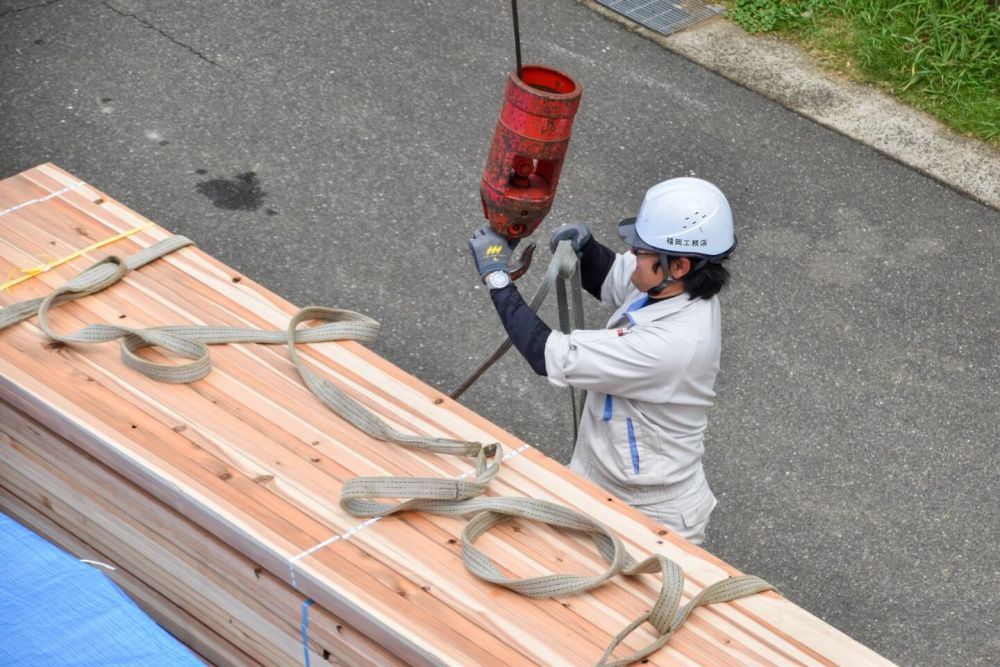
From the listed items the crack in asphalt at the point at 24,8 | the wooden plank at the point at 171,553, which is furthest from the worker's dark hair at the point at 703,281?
the crack in asphalt at the point at 24,8

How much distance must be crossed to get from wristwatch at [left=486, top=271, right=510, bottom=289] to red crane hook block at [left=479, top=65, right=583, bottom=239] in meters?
0.18

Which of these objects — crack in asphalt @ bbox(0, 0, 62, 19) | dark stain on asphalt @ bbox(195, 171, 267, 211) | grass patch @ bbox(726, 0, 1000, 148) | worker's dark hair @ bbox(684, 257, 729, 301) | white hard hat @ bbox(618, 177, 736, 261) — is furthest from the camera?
grass patch @ bbox(726, 0, 1000, 148)

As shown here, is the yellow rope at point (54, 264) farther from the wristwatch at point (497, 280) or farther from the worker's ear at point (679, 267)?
the worker's ear at point (679, 267)

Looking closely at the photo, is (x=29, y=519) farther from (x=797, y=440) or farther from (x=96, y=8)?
(x=96, y=8)

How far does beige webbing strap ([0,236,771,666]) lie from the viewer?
3.27 metres

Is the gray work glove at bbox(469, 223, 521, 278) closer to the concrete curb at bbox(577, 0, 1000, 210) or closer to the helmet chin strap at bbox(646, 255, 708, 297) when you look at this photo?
the helmet chin strap at bbox(646, 255, 708, 297)

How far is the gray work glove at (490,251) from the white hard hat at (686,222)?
1.59 feet

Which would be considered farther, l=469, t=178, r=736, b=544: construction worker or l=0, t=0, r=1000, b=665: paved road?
l=0, t=0, r=1000, b=665: paved road

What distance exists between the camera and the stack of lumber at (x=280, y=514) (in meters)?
3.23

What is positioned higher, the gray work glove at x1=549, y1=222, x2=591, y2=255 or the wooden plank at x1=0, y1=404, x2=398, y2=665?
the gray work glove at x1=549, y1=222, x2=591, y2=255

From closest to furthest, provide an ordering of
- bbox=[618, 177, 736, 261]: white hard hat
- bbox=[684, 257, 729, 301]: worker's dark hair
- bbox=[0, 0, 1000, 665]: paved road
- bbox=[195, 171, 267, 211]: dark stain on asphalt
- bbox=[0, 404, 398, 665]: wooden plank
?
bbox=[0, 404, 398, 665]: wooden plank → bbox=[618, 177, 736, 261]: white hard hat → bbox=[684, 257, 729, 301]: worker's dark hair → bbox=[0, 0, 1000, 665]: paved road → bbox=[195, 171, 267, 211]: dark stain on asphalt

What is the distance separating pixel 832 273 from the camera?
6.68 metres

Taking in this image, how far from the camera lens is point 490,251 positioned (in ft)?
13.1

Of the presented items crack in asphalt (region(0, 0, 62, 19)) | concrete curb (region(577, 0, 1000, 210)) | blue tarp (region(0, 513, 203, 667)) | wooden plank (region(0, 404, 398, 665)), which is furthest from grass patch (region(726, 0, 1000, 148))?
blue tarp (region(0, 513, 203, 667))
